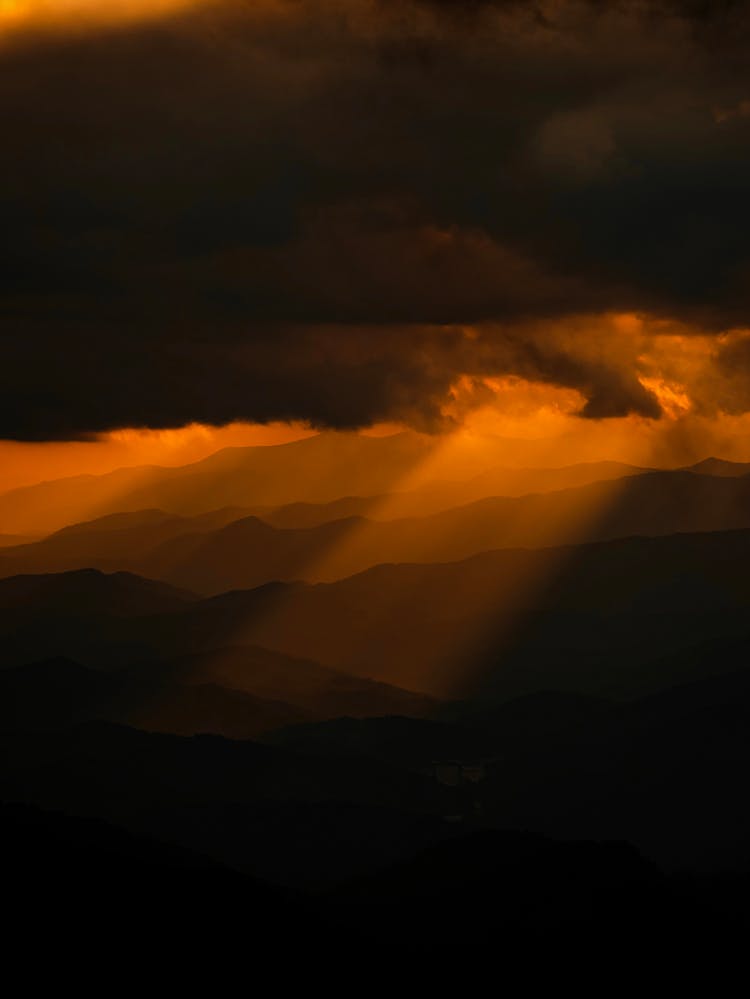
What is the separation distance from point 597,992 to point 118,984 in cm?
5429

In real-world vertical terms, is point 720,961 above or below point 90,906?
below

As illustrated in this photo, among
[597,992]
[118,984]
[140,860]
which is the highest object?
[140,860]

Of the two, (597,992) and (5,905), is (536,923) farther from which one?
(5,905)

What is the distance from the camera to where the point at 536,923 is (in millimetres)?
194875

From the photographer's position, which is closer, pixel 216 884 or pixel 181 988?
pixel 181 988

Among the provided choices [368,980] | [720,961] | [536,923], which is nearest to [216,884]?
[368,980]

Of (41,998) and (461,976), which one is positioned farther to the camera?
(461,976)

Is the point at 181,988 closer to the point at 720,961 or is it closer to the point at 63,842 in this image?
the point at 63,842

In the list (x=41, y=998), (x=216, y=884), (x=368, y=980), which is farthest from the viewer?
(x=216, y=884)

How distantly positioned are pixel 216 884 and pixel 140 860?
9.92 meters

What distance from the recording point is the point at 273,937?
569 ft

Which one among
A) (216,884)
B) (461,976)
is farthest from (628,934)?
(216,884)

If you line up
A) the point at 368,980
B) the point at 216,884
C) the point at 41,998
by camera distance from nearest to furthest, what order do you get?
the point at 41,998 → the point at 368,980 → the point at 216,884

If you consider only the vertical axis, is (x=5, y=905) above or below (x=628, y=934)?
above
